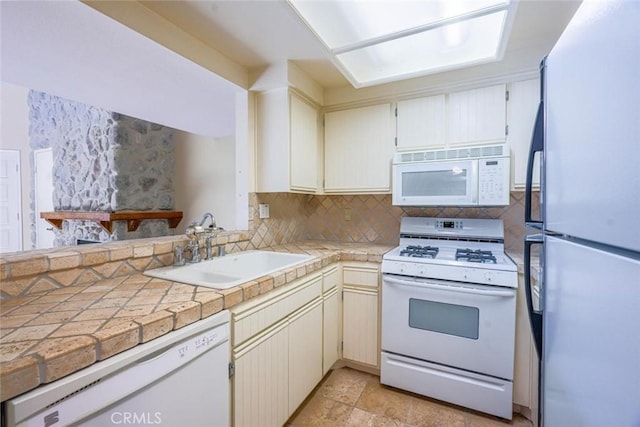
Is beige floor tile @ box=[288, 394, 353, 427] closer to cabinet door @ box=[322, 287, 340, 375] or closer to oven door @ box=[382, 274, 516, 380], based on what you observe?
cabinet door @ box=[322, 287, 340, 375]

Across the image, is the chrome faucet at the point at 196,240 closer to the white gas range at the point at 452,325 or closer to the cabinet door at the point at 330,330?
the cabinet door at the point at 330,330

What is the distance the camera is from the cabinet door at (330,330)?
1.84 metres

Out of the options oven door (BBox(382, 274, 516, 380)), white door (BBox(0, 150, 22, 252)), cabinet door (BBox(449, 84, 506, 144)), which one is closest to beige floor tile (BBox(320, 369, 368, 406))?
oven door (BBox(382, 274, 516, 380))

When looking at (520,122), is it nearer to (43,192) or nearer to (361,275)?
(361,275)

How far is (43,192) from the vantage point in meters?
4.16

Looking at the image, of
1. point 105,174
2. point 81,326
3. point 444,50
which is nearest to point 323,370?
point 81,326

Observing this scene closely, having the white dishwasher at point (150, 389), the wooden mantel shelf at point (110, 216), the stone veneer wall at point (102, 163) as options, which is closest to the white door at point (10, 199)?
the stone veneer wall at point (102, 163)

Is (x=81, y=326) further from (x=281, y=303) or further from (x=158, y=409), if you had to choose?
(x=281, y=303)

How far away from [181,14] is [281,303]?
5.19ft

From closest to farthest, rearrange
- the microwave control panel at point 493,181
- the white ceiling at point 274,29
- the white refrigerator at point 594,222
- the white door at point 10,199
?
the white refrigerator at point 594,222
the white ceiling at point 274,29
the microwave control panel at point 493,181
the white door at point 10,199

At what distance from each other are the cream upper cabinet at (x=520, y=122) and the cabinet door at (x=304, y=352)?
160 centimetres

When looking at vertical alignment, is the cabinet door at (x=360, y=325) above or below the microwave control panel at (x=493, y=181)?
below

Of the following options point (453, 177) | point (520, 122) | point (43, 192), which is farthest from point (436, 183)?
point (43, 192)

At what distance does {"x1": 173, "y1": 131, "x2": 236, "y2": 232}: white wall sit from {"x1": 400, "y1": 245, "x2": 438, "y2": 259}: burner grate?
2.61 metres
